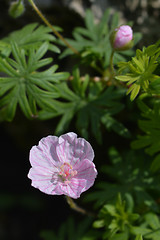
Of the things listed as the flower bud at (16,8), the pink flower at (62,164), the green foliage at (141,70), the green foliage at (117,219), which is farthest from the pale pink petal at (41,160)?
the flower bud at (16,8)

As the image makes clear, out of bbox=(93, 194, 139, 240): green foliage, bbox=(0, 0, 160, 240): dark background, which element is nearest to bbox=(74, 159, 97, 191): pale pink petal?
bbox=(93, 194, 139, 240): green foliage

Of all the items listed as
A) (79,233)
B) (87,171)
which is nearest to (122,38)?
(87,171)

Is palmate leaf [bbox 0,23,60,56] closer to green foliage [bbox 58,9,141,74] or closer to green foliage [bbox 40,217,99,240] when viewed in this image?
green foliage [bbox 58,9,141,74]

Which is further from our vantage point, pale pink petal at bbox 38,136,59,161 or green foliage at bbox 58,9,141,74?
green foliage at bbox 58,9,141,74

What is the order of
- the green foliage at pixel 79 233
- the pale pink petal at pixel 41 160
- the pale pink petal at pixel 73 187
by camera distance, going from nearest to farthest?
the pale pink petal at pixel 73 187 < the pale pink petal at pixel 41 160 < the green foliage at pixel 79 233

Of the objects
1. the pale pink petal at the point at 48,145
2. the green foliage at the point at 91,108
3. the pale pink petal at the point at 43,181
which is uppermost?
the pale pink petal at the point at 48,145

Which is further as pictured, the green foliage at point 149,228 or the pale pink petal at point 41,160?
the green foliage at point 149,228

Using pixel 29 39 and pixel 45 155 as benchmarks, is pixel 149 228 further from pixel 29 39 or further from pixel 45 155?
pixel 29 39

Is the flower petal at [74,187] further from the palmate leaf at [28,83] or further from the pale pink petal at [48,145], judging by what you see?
the palmate leaf at [28,83]
